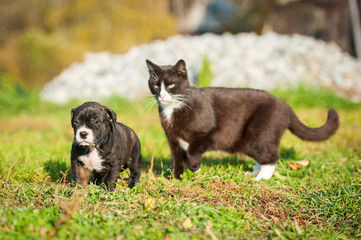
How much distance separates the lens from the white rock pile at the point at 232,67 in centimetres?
961

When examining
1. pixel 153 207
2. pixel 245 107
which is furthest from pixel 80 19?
pixel 153 207

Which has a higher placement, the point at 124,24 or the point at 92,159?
the point at 124,24

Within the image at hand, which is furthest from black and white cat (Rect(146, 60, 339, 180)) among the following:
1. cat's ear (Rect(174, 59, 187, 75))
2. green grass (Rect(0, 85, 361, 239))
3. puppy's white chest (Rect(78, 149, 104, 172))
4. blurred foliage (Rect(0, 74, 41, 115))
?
blurred foliage (Rect(0, 74, 41, 115))

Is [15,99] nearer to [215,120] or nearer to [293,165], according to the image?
[215,120]

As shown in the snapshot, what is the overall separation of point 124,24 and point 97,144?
50.7ft

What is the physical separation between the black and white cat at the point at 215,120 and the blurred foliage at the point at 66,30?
12445 millimetres

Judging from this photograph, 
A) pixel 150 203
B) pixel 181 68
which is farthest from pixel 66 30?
pixel 150 203

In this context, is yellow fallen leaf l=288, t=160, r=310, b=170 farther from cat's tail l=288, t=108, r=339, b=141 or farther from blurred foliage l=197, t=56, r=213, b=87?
blurred foliage l=197, t=56, r=213, b=87

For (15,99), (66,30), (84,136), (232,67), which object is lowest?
(15,99)

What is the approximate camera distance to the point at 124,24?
17.2m

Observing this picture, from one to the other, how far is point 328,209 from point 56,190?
2300 millimetres

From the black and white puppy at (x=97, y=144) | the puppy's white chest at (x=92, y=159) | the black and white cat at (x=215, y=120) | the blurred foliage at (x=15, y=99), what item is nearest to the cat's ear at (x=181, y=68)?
the black and white cat at (x=215, y=120)

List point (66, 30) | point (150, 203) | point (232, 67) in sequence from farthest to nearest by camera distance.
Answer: point (66, 30), point (232, 67), point (150, 203)

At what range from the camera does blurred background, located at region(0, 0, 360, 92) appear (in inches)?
516
